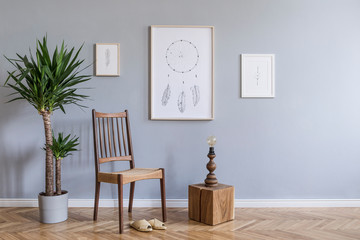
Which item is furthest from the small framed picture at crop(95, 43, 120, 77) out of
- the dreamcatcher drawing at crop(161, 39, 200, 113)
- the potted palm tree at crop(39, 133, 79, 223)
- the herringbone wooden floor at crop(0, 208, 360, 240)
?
the herringbone wooden floor at crop(0, 208, 360, 240)

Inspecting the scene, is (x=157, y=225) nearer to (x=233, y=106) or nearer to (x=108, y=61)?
(x=233, y=106)

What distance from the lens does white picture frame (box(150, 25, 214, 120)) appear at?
3.12 m

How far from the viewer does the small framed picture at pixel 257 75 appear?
10.3ft

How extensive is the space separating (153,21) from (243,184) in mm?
1837

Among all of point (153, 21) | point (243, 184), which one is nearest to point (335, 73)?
point (243, 184)

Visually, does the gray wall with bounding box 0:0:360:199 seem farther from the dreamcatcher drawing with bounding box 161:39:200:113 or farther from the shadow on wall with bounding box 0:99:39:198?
the dreamcatcher drawing with bounding box 161:39:200:113

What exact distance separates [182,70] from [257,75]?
29.1 inches

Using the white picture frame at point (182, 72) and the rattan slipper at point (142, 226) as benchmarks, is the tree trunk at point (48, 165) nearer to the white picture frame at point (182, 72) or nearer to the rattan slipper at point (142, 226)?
the rattan slipper at point (142, 226)

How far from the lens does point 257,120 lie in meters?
3.16

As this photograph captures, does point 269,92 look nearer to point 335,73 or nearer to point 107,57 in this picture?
point 335,73

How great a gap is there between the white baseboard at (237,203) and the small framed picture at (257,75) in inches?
41.1

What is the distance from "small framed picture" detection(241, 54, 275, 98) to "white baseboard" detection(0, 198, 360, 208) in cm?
104

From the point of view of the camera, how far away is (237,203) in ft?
10.2

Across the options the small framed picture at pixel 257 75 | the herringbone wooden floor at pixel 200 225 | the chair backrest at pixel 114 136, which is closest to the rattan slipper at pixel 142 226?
the herringbone wooden floor at pixel 200 225
